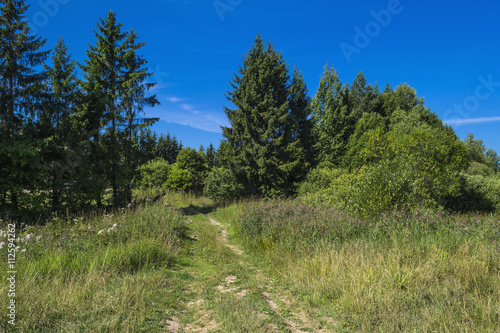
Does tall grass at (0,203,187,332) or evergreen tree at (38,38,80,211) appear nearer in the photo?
tall grass at (0,203,187,332)

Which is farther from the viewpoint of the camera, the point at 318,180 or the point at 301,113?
the point at 301,113

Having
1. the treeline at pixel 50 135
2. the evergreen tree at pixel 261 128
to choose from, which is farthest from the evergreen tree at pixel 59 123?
the evergreen tree at pixel 261 128

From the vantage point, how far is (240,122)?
18812 millimetres

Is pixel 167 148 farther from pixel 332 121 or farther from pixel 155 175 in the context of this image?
pixel 332 121

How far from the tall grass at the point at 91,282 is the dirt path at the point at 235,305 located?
0.48 meters

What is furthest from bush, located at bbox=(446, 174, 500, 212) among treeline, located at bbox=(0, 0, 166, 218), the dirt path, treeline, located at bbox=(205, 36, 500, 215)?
treeline, located at bbox=(0, 0, 166, 218)

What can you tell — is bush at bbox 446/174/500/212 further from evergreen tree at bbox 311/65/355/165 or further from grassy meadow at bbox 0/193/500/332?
grassy meadow at bbox 0/193/500/332

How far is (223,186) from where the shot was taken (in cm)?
1830

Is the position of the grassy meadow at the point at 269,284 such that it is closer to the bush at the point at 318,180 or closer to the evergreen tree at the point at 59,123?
the evergreen tree at the point at 59,123

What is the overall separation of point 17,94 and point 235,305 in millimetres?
12178

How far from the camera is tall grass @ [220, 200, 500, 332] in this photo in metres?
3.03

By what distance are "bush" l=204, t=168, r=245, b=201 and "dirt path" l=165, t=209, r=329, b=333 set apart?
12.1 m

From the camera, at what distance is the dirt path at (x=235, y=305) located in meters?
3.29

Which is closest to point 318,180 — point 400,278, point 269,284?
point 269,284
